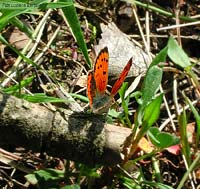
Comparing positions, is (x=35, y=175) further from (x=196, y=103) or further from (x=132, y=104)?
(x=196, y=103)

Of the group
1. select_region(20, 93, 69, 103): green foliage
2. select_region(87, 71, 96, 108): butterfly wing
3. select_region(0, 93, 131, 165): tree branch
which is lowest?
select_region(0, 93, 131, 165): tree branch

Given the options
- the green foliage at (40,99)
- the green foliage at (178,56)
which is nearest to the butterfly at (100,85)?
the green foliage at (40,99)

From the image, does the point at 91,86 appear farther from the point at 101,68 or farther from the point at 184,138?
the point at 184,138

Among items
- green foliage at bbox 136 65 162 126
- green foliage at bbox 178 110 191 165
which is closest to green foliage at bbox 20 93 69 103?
green foliage at bbox 136 65 162 126

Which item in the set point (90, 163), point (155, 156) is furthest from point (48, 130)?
point (155, 156)

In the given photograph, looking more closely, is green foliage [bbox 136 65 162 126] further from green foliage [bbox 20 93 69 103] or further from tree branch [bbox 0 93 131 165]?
green foliage [bbox 20 93 69 103]

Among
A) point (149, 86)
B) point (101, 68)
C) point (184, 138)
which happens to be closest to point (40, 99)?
point (101, 68)

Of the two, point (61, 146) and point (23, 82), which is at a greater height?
point (23, 82)
